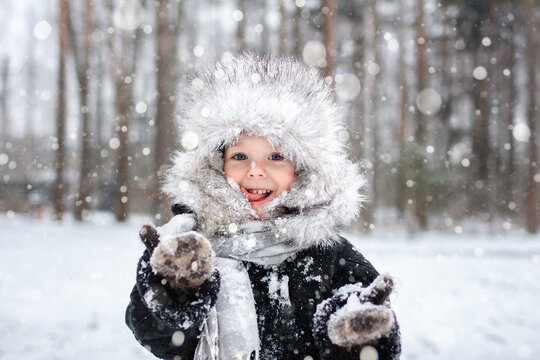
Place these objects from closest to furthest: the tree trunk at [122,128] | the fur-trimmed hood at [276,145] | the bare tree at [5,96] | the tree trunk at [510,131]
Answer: the fur-trimmed hood at [276,145] < the tree trunk at [122,128] < the tree trunk at [510,131] < the bare tree at [5,96]

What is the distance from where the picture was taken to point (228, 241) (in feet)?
5.60

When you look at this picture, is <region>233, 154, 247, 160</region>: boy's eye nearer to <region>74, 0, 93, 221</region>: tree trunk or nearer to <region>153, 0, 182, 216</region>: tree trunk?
<region>153, 0, 182, 216</region>: tree trunk

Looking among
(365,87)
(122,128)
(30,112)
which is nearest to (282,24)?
(365,87)

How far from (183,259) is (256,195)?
0.68 m

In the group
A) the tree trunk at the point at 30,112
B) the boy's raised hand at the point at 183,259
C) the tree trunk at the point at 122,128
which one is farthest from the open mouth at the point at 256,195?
the tree trunk at the point at 30,112

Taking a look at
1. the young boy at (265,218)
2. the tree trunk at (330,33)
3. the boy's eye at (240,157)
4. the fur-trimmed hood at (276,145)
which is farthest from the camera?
the tree trunk at (330,33)

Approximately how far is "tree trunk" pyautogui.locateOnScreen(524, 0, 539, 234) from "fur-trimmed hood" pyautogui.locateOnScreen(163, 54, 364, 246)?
13.4 m

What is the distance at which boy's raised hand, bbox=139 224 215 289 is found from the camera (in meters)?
1.14

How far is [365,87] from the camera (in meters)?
15.7

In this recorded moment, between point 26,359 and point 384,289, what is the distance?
11.1 ft

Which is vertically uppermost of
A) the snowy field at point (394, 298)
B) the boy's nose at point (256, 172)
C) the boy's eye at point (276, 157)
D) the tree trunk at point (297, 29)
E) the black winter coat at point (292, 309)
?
the tree trunk at point (297, 29)

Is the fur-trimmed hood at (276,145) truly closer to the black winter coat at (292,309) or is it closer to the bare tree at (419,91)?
the black winter coat at (292,309)

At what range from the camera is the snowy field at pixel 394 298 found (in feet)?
12.3

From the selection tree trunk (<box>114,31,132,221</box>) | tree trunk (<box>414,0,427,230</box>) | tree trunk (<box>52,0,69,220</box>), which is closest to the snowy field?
tree trunk (<box>414,0,427,230</box>)
